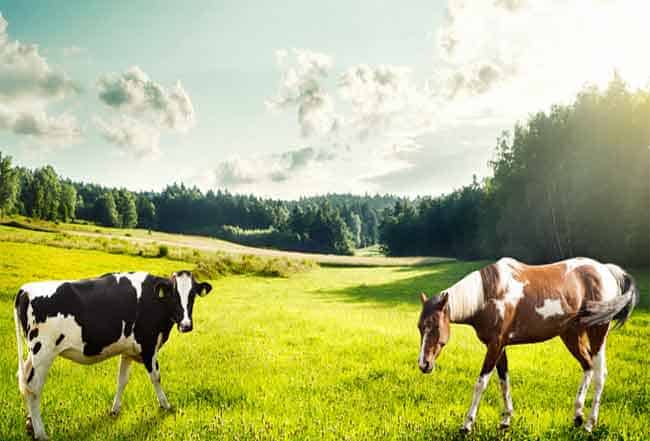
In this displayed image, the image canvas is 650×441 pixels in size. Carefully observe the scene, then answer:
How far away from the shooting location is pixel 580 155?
36906 millimetres

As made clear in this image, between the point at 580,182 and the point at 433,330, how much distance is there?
37.8 metres

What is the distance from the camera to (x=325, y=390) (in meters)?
7.82

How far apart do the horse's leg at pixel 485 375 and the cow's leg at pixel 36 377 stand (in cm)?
602

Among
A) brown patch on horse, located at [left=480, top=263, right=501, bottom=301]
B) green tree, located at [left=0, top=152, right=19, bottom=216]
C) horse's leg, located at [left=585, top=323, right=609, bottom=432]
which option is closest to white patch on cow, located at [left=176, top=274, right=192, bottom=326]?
brown patch on horse, located at [left=480, top=263, right=501, bottom=301]

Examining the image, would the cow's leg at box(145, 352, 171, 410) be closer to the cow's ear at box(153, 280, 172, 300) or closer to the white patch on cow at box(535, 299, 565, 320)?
the cow's ear at box(153, 280, 172, 300)

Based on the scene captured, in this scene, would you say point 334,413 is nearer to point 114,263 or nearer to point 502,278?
point 502,278

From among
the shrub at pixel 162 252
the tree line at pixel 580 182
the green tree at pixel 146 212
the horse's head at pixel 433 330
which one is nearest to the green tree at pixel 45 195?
the green tree at pixel 146 212

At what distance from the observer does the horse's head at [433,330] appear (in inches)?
196

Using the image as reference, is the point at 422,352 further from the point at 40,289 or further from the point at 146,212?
the point at 146,212

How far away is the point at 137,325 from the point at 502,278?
18.4 feet

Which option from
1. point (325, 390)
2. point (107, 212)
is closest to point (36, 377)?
point (325, 390)

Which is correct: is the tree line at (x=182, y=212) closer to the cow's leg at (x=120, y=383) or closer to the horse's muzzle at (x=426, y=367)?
the cow's leg at (x=120, y=383)

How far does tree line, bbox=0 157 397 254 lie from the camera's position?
4321 inches

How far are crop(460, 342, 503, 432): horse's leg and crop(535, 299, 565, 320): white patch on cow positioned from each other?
2.61ft
